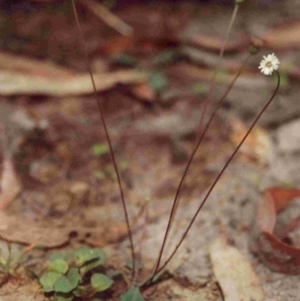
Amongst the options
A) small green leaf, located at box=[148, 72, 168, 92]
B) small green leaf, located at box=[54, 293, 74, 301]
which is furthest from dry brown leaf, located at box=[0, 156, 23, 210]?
small green leaf, located at box=[148, 72, 168, 92]

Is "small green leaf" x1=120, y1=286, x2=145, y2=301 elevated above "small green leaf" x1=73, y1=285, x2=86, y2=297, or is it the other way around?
"small green leaf" x1=120, y1=286, x2=145, y2=301

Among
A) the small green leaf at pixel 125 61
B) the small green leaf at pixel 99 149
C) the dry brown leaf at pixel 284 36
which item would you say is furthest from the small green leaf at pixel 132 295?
the dry brown leaf at pixel 284 36

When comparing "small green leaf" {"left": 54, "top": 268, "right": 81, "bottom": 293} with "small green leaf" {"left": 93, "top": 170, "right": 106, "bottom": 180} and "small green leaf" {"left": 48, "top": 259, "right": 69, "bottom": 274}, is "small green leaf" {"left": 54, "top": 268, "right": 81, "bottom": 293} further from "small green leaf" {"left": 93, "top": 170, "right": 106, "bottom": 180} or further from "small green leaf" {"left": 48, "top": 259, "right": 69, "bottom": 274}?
"small green leaf" {"left": 93, "top": 170, "right": 106, "bottom": 180}

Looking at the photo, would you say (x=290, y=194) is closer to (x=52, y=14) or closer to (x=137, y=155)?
(x=137, y=155)

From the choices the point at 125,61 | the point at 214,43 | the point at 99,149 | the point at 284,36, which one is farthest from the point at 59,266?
the point at 284,36

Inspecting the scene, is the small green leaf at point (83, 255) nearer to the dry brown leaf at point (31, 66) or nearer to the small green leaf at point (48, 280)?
the small green leaf at point (48, 280)

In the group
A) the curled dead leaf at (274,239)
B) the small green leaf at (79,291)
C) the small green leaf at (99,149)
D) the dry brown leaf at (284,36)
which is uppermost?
the dry brown leaf at (284,36)

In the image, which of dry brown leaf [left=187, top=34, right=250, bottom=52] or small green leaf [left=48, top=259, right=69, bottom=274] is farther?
dry brown leaf [left=187, top=34, right=250, bottom=52]

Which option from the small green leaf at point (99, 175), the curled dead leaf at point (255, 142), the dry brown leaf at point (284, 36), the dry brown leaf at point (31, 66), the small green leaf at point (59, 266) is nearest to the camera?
the small green leaf at point (59, 266)
